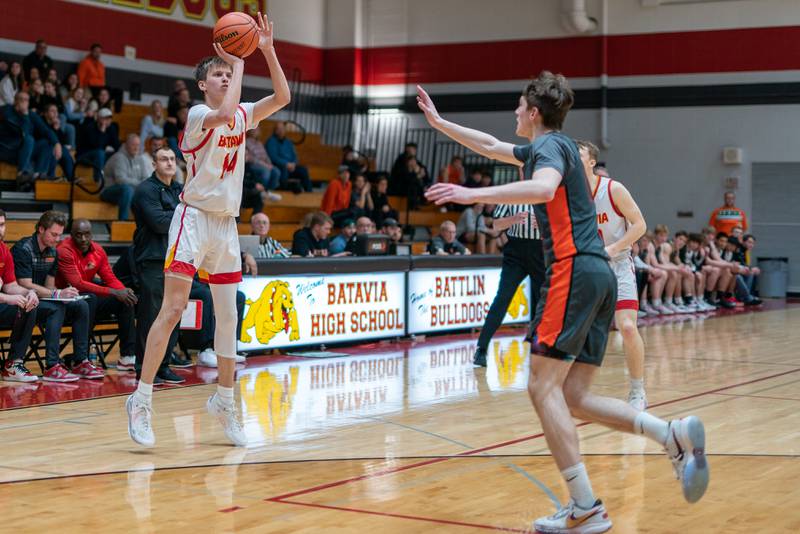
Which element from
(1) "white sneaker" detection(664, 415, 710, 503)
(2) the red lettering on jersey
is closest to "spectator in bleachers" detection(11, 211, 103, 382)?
(2) the red lettering on jersey

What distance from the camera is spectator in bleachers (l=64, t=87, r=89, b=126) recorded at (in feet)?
54.0

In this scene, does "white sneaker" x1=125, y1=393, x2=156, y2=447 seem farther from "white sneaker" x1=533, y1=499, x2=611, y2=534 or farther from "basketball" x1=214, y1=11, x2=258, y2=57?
"white sneaker" x1=533, y1=499, x2=611, y2=534

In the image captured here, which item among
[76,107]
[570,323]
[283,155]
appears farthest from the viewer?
[283,155]

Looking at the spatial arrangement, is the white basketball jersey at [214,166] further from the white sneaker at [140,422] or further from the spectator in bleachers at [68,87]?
the spectator in bleachers at [68,87]

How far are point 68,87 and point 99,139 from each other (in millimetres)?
2076

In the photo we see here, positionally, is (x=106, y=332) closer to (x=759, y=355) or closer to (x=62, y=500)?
(x=62, y=500)

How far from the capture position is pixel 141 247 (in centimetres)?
900

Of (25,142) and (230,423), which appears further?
(25,142)

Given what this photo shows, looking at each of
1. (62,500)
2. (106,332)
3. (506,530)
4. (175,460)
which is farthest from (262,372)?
(506,530)

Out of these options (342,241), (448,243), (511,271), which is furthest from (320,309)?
(448,243)

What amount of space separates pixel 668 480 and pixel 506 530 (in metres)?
1.37

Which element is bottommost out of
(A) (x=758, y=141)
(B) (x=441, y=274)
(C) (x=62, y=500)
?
(C) (x=62, y=500)

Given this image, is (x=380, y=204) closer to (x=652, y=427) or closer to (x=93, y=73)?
(x=93, y=73)

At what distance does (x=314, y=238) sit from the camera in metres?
13.2
